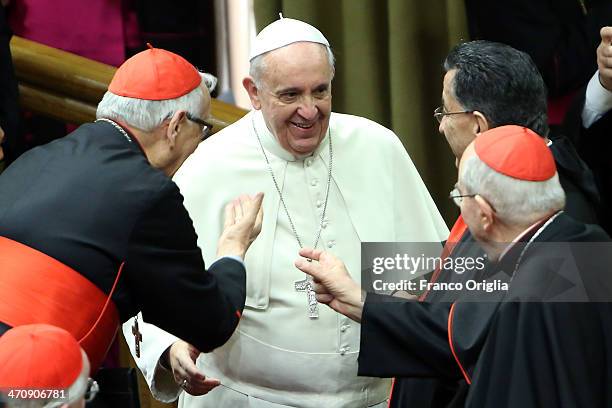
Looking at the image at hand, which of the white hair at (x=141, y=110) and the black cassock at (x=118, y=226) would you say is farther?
the white hair at (x=141, y=110)

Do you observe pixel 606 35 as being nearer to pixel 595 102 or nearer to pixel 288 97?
pixel 595 102

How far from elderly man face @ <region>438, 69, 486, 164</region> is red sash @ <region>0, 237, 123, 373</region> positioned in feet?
3.34

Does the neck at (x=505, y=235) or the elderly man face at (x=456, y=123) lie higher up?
the elderly man face at (x=456, y=123)

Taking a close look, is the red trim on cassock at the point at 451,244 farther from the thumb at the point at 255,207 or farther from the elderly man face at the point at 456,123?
the thumb at the point at 255,207

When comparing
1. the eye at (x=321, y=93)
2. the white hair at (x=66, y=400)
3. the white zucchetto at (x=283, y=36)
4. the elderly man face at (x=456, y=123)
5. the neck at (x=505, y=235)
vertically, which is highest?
the white zucchetto at (x=283, y=36)

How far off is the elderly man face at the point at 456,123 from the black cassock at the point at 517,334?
1.55ft

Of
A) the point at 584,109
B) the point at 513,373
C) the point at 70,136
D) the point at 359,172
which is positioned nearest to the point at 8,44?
the point at 70,136

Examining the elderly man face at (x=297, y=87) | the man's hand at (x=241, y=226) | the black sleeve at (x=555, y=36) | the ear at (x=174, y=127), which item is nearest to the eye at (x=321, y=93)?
the elderly man face at (x=297, y=87)

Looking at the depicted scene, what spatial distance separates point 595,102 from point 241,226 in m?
1.34

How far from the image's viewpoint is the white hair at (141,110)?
12.4 ft

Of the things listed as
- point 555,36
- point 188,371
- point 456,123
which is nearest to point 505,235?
point 456,123

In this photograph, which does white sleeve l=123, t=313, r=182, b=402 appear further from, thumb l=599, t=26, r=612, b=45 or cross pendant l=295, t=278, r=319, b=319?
thumb l=599, t=26, r=612, b=45

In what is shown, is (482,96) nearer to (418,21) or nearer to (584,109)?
(584,109)

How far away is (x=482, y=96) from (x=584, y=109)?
0.86m
